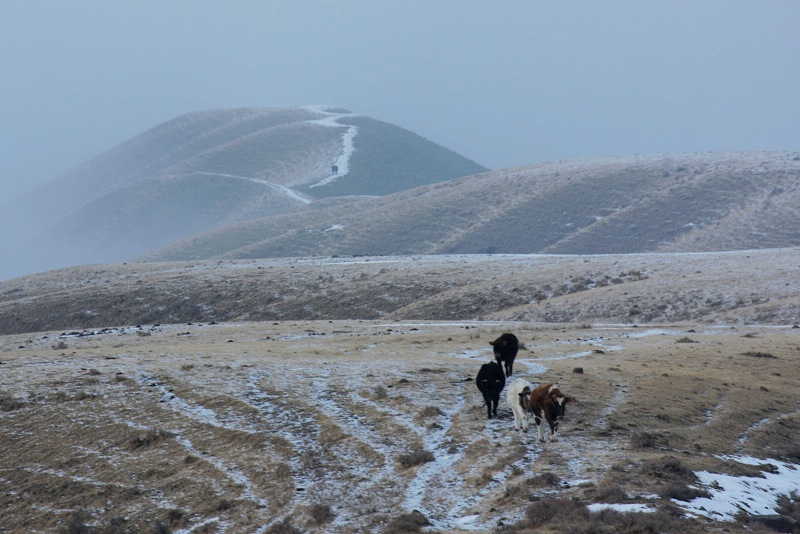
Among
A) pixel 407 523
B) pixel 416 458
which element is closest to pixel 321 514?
pixel 407 523

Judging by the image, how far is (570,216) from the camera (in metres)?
135

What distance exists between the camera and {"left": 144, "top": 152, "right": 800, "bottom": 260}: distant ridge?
115 meters

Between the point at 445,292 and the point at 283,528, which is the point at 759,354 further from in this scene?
the point at 445,292

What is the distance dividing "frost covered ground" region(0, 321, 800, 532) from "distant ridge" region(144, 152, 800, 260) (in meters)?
89.2

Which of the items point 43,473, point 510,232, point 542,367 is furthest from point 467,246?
point 43,473

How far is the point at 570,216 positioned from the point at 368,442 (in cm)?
12170

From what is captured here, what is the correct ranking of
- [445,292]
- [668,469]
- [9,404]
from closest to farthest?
[668,469] → [9,404] → [445,292]

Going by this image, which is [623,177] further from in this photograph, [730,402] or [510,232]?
[730,402]

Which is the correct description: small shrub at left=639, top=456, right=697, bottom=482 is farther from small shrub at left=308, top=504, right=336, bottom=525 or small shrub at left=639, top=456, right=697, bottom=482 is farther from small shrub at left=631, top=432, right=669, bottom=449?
small shrub at left=308, top=504, right=336, bottom=525

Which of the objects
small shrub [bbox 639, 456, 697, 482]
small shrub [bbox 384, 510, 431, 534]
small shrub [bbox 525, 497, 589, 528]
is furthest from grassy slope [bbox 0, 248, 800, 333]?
small shrub [bbox 384, 510, 431, 534]

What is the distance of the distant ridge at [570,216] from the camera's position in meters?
A: 115

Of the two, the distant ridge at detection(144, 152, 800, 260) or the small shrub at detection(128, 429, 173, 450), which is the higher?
the distant ridge at detection(144, 152, 800, 260)

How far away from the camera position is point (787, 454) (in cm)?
1881

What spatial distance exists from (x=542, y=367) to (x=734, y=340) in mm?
14902
